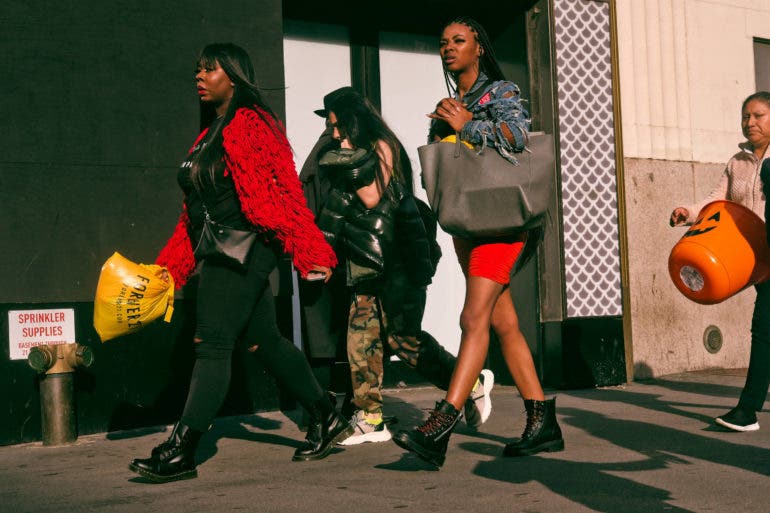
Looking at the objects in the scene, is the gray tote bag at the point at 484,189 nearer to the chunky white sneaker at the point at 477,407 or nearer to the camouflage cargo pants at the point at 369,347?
the camouflage cargo pants at the point at 369,347

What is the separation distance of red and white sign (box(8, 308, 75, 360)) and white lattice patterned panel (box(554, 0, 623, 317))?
3.79 m

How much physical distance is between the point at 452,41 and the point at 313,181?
1561 millimetres

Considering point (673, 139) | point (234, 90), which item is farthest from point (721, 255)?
point (673, 139)

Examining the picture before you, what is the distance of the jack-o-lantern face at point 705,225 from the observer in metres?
5.29

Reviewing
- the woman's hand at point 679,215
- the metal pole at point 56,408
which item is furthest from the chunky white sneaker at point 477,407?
the metal pole at point 56,408

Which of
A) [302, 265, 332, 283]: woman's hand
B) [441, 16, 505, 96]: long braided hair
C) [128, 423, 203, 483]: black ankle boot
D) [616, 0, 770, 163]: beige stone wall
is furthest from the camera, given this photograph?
[616, 0, 770, 163]: beige stone wall

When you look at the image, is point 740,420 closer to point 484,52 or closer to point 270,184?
point 484,52

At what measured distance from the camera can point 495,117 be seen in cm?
464

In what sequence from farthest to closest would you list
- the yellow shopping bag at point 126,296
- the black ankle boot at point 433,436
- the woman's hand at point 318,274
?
the woman's hand at point 318,274 < the yellow shopping bag at point 126,296 < the black ankle boot at point 433,436

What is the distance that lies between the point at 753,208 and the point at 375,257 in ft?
7.04

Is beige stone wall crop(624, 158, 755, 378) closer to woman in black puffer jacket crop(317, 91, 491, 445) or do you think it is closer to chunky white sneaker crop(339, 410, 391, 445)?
woman in black puffer jacket crop(317, 91, 491, 445)

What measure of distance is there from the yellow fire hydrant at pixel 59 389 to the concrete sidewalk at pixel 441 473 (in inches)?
4.1

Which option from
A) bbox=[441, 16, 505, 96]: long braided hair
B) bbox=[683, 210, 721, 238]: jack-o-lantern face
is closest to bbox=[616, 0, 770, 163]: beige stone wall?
bbox=[683, 210, 721, 238]: jack-o-lantern face

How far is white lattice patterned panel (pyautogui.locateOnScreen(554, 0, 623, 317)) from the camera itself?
26.5ft
